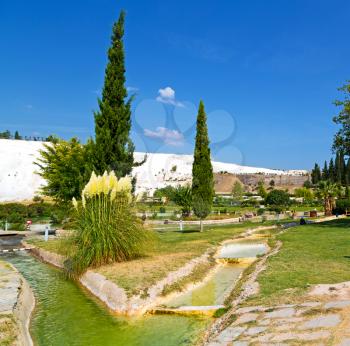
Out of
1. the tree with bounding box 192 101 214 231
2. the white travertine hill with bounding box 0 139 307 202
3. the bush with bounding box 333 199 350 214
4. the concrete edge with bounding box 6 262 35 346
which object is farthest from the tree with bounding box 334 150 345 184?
the concrete edge with bounding box 6 262 35 346

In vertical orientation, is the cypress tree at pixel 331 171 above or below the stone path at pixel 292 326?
above

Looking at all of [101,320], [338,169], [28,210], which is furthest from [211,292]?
[338,169]

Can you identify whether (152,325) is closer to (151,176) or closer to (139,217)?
(139,217)

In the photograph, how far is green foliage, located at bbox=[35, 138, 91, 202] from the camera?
78.2 ft

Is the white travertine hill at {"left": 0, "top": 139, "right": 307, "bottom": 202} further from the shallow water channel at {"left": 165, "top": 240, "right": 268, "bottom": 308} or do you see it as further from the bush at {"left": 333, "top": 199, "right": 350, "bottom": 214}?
the shallow water channel at {"left": 165, "top": 240, "right": 268, "bottom": 308}

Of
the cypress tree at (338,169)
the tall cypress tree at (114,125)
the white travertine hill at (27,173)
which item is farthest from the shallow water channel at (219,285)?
the cypress tree at (338,169)

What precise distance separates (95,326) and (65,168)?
1884 centimetres

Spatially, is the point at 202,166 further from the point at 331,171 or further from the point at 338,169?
the point at 331,171

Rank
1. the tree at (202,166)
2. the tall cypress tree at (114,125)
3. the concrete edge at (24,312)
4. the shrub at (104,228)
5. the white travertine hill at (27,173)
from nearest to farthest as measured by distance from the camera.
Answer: the concrete edge at (24,312), the shrub at (104,228), the tall cypress tree at (114,125), the tree at (202,166), the white travertine hill at (27,173)

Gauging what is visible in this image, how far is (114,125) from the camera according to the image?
1770cm

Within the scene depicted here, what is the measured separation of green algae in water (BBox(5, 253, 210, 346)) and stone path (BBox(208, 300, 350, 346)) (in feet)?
3.02

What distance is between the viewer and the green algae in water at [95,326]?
627 centimetres

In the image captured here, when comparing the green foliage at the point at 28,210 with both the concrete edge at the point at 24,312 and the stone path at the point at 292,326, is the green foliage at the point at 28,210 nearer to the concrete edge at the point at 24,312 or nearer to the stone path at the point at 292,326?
the concrete edge at the point at 24,312

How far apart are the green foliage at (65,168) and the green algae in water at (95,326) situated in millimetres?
14418
